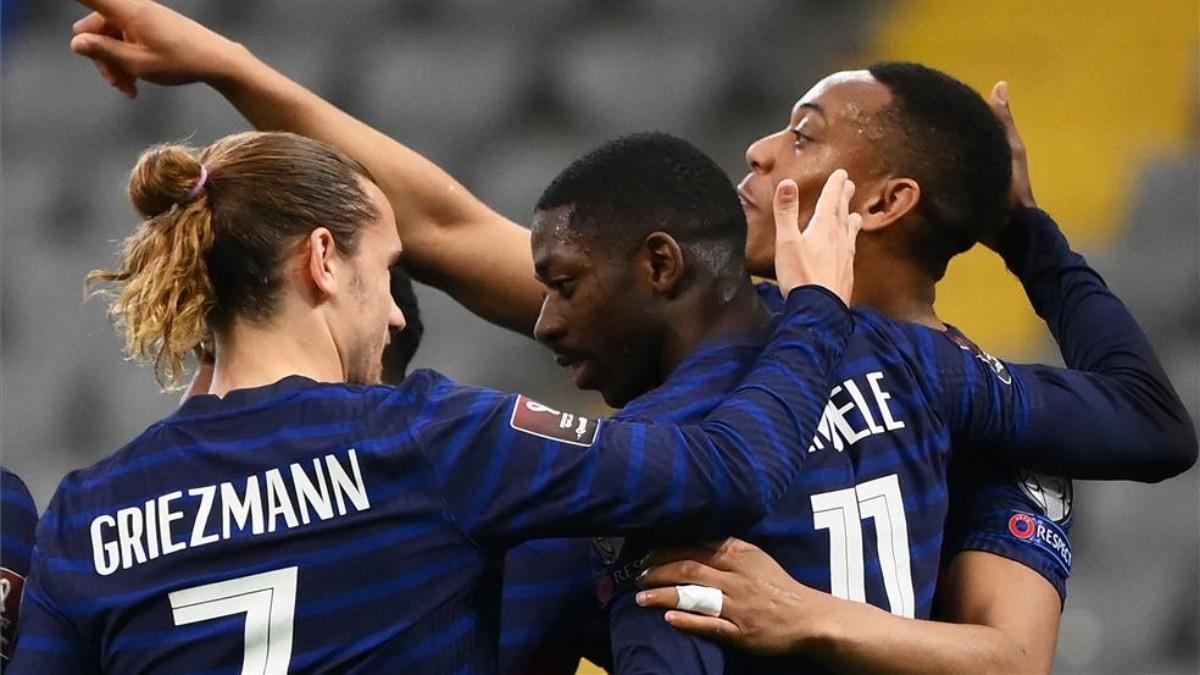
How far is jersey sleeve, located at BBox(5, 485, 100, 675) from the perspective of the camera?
5.48 feet

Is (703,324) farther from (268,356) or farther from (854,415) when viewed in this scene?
(268,356)

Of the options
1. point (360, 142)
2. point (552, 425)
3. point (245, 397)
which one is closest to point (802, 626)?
point (552, 425)

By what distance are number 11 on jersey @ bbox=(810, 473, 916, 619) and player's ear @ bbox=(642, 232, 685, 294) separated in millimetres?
270

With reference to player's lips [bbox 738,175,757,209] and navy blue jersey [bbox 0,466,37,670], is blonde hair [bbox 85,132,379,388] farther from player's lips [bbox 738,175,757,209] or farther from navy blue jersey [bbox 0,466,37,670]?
player's lips [bbox 738,175,757,209]

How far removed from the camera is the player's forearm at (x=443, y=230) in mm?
2287

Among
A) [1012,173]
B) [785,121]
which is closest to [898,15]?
[785,121]

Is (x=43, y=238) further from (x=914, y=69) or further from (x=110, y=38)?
(x=914, y=69)

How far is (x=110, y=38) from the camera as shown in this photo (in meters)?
2.09

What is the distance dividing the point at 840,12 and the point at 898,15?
0.56 ft

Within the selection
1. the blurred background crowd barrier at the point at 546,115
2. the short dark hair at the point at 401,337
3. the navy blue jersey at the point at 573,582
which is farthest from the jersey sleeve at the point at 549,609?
the blurred background crowd barrier at the point at 546,115

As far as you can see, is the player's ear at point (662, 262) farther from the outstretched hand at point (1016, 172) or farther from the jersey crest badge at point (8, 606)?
the jersey crest badge at point (8, 606)

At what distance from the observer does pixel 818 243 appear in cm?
185

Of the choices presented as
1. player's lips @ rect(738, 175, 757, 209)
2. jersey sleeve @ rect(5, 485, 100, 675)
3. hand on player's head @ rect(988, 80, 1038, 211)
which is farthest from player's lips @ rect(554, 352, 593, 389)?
hand on player's head @ rect(988, 80, 1038, 211)

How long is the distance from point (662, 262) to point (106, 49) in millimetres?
730
